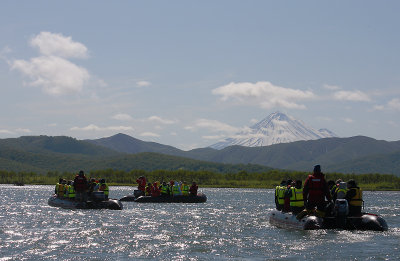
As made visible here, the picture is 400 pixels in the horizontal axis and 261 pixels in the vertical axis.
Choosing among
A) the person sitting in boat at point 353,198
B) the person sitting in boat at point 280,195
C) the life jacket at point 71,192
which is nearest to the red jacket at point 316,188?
the person sitting in boat at point 353,198

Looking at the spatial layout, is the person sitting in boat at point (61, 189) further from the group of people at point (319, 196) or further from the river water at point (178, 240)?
the group of people at point (319, 196)

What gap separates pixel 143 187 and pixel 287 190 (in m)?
26.8

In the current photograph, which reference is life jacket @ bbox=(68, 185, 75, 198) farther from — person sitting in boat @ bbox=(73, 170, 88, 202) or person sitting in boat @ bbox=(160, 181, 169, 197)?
person sitting in boat @ bbox=(160, 181, 169, 197)

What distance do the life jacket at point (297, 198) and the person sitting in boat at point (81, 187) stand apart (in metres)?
18.6

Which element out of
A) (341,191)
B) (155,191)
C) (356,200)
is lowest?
(356,200)

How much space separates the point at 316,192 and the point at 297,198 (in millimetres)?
1903

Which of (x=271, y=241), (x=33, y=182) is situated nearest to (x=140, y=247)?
(x=271, y=241)

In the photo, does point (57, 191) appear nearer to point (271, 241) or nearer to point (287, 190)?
point (287, 190)

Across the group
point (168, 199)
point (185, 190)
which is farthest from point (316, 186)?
point (185, 190)

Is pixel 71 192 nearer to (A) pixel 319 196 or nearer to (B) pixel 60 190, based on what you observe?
(B) pixel 60 190

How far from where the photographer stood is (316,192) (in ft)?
89.9

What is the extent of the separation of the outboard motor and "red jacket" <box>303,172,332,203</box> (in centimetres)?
53

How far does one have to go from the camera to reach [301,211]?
28.6 meters

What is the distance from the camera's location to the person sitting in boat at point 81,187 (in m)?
42.3
